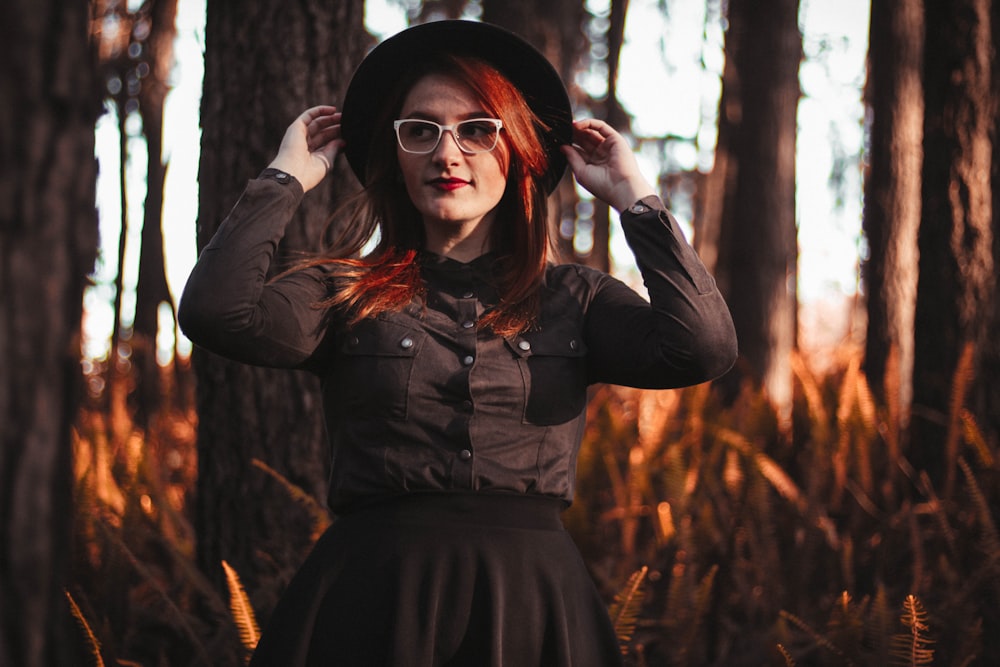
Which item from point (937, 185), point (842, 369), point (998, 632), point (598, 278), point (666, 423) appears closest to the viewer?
point (598, 278)

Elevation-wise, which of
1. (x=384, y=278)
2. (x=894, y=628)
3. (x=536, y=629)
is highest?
(x=384, y=278)

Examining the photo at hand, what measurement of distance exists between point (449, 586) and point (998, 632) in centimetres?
234

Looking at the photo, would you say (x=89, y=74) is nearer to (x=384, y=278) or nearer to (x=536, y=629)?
(x=384, y=278)

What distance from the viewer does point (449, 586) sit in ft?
6.25

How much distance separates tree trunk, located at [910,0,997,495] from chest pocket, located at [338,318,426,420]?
3.30m

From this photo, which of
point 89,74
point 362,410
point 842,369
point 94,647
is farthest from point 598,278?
point 842,369

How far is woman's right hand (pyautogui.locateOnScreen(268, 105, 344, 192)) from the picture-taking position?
2.18 metres

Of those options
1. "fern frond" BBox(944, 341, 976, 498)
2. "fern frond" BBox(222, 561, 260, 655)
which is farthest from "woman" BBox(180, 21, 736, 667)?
"fern frond" BBox(944, 341, 976, 498)

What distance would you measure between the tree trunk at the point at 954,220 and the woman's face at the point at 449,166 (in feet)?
10.4

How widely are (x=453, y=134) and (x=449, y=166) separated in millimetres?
74

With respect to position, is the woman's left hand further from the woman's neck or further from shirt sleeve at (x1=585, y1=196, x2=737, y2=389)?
the woman's neck

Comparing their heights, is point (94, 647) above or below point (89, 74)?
below

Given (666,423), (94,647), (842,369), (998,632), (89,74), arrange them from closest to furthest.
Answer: (89,74), (94,647), (998,632), (666,423), (842,369)

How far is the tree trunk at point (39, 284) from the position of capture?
1.33 metres
